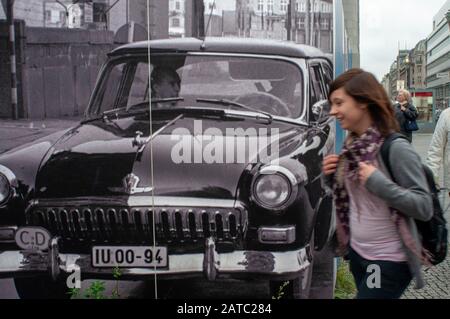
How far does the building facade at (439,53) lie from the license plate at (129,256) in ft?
5.20

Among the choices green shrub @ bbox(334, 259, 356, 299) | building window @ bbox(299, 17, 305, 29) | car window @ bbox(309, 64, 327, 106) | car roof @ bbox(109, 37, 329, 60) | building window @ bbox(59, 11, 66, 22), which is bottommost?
green shrub @ bbox(334, 259, 356, 299)

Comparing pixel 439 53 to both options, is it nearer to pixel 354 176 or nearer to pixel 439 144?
pixel 439 144

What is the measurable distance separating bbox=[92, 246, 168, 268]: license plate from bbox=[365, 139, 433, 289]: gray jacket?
1.20m

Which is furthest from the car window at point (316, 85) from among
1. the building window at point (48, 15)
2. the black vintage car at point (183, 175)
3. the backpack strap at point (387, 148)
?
the building window at point (48, 15)

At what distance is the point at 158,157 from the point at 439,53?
1503 millimetres

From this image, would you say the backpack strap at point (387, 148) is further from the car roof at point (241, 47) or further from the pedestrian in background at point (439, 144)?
the pedestrian in background at point (439, 144)

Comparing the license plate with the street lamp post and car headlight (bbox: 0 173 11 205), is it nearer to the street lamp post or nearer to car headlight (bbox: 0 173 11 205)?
car headlight (bbox: 0 173 11 205)

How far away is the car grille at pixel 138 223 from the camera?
3082 mm

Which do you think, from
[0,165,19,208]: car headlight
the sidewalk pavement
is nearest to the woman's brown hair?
the sidewalk pavement

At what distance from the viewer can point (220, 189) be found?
10.1 feet

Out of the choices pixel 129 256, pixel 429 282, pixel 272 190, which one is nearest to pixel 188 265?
pixel 129 256

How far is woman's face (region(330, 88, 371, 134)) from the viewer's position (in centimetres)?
248

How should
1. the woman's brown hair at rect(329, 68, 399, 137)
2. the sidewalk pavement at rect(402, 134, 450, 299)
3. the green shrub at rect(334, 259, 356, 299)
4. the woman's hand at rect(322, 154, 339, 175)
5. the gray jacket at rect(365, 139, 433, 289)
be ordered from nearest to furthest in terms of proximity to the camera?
the gray jacket at rect(365, 139, 433, 289) < the woman's brown hair at rect(329, 68, 399, 137) < the woman's hand at rect(322, 154, 339, 175) < the sidewalk pavement at rect(402, 134, 450, 299) < the green shrub at rect(334, 259, 356, 299)

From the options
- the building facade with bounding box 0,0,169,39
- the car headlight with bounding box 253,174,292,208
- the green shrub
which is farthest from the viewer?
the green shrub
